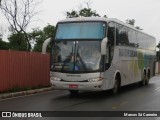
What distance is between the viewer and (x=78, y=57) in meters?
16.8

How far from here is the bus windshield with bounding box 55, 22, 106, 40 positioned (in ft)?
55.9

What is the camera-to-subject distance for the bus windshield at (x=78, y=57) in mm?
16672

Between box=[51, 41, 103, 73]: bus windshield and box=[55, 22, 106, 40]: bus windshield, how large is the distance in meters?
0.28

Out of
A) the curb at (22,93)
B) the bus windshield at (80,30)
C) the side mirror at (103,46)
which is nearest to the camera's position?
the side mirror at (103,46)

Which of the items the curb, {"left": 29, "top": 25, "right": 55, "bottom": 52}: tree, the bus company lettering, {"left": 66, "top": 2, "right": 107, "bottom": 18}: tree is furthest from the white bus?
{"left": 29, "top": 25, "right": 55, "bottom": 52}: tree

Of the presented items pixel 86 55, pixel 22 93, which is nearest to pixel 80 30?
pixel 86 55

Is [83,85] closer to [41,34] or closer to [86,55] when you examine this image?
[86,55]

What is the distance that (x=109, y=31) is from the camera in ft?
57.5

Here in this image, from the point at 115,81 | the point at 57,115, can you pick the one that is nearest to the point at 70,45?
the point at 115,81

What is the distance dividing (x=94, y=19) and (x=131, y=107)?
16.3 feet

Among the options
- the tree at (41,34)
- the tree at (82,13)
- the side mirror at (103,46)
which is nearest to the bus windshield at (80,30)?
the side mirror at (103,46)

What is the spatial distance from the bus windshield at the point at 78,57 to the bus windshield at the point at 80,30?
0.28 m

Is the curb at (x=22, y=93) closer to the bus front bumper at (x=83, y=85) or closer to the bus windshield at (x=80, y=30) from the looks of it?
the bus front bumper at (x=83, y=85)

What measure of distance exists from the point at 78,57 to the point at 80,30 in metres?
1.26
